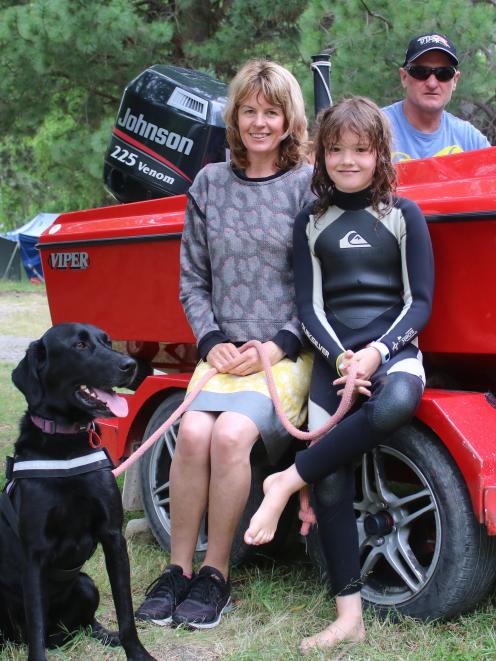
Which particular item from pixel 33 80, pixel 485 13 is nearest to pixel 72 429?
pixel 485 13

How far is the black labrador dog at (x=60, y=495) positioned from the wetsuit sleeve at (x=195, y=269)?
459 mm

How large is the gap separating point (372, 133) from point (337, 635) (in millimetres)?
1464

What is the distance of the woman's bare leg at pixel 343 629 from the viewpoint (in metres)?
2.46

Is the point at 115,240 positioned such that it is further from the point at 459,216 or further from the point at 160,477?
the point at 459,216

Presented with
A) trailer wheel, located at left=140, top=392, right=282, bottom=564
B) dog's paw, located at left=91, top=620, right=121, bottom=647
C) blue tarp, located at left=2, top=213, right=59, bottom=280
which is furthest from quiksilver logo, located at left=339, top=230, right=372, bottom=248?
blue tarp, located at left=2, top=213, right=59, bottom=280

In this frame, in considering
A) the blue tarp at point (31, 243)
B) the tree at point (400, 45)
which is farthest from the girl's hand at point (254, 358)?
the blue tarp at point (31, 243)

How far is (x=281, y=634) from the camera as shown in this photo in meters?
2.64

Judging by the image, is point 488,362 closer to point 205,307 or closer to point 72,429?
point 205,307

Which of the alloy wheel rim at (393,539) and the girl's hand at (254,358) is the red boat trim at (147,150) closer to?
the girl's hand at (254,358)

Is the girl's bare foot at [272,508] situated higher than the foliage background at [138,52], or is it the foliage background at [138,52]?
the foliage background at [138,52]

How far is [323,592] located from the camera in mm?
2875

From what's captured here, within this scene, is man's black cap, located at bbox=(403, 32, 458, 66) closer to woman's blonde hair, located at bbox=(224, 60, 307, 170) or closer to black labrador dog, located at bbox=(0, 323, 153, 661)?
woman's blonde hair, located at bbox=(224, 60, 307, 170)

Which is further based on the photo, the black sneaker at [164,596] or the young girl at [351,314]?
the black sneaker at [164,596]

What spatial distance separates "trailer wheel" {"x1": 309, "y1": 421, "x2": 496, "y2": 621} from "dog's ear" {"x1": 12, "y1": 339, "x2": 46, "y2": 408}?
0.96 meters
